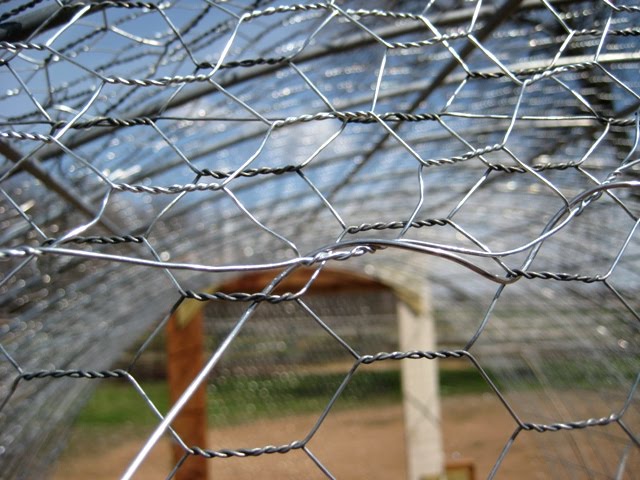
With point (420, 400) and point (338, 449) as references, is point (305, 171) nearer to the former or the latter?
point (420, 400)

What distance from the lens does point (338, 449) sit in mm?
6145

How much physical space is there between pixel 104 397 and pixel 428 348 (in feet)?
17.4

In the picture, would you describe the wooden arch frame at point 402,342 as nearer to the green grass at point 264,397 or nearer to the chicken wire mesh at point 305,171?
the chicken wire mesh at point 305,171

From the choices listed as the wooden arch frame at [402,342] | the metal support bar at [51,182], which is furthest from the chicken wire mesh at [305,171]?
the wooden arch frame at [402,342]

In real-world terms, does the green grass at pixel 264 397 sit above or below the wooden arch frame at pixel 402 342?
below

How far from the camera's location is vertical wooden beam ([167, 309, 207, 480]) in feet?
9.45

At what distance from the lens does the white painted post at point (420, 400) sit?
368cm

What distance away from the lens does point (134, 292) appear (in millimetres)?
3018

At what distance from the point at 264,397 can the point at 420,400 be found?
225 centimetres

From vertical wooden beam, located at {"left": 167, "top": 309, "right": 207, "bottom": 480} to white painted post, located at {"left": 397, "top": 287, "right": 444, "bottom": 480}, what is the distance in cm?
127

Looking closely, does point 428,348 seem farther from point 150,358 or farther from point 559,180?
point 150,358

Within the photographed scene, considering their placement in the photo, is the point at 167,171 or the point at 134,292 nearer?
the point at 167,171

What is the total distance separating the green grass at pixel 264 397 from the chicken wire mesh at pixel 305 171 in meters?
1.85

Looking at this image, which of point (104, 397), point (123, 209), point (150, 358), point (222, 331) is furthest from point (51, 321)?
point (104, 397)
